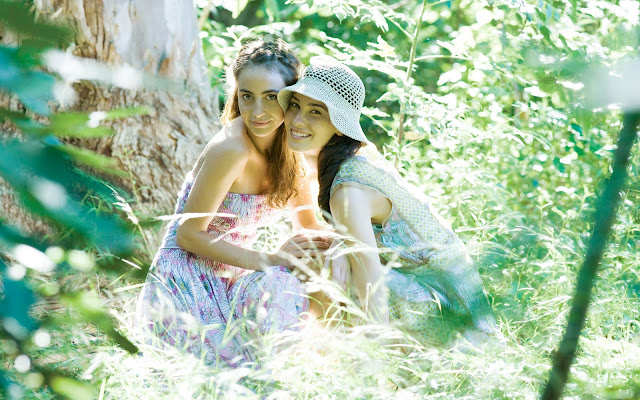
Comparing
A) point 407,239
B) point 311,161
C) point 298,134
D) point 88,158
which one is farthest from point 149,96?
point 88,158

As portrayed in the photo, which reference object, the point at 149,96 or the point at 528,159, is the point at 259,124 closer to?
the point at 149,96

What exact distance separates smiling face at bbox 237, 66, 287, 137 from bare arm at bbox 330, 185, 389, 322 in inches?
14.5

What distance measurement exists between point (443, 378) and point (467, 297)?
0.76m

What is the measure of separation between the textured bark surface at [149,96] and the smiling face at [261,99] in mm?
934

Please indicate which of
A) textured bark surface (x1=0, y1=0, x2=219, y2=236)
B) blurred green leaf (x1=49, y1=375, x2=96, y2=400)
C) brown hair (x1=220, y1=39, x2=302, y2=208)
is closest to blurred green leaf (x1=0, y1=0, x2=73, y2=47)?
blurred green leaf (x1=49, y1=375, x2=96, y2=400)

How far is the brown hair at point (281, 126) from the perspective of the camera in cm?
233

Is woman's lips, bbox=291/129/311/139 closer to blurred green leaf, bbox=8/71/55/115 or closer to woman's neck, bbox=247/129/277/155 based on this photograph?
woman's neck, bbox=247/129/277/155

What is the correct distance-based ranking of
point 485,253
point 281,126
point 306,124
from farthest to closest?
1. point 281,126
2. point 306,124
3. point 485,253

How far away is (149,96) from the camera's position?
334 cm

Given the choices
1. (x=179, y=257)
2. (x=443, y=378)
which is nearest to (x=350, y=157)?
(x=179, y=257)

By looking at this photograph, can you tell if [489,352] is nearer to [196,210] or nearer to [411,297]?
[411,297]

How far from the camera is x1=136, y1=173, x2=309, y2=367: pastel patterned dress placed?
216cm

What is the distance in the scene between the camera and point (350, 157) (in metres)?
2.24

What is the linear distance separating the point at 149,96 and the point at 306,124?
1.42 m
